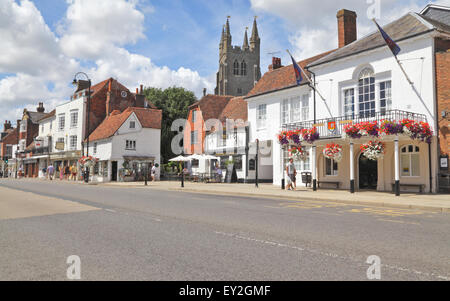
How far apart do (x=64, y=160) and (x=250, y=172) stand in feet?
98.5

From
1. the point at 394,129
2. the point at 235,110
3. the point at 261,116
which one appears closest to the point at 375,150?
the point at 394,129

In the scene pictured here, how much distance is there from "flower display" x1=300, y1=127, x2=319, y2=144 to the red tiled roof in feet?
19.7

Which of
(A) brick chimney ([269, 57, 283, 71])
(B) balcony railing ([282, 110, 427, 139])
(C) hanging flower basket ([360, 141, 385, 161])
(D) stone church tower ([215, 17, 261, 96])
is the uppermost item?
(D) stone church tower ([215, 17, 261, 96])

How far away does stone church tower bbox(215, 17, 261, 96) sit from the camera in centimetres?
8675

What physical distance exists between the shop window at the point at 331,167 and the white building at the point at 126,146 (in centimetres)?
2262

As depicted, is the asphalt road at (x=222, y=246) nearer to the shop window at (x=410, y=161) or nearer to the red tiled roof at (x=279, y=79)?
the shop window at (x=410, y=161)

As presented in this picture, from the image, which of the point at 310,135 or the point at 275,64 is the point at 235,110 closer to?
the point at 275,64

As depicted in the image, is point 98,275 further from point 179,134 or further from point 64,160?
point 64,160

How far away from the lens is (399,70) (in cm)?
1950

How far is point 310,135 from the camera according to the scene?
2070 cm

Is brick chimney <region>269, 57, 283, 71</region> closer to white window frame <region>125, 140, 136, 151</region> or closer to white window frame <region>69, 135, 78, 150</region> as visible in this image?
white window frame <region>125, 140, 136, 151</region>

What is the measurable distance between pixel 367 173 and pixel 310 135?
4626mm

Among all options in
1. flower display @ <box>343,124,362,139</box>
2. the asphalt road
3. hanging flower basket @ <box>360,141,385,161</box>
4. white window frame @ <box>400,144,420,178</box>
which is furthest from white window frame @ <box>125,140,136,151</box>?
the asphalt road

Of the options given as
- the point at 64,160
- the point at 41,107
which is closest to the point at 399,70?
the point at 64,160
